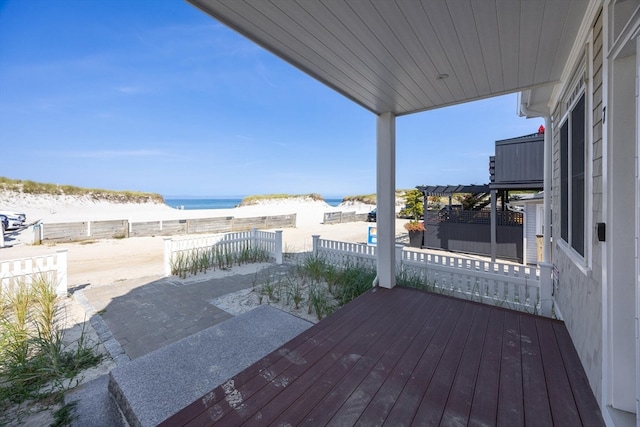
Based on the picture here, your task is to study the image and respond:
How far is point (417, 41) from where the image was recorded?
193 cm

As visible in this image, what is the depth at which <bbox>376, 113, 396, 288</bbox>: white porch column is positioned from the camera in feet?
11.5

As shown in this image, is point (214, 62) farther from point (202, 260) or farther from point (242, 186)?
point (242, 186)

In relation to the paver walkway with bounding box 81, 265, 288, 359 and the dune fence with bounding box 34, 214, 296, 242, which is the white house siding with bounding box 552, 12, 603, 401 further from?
the dune fence with bounding box 34, 214, 296, 242

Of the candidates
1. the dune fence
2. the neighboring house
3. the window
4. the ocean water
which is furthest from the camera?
the ocean water

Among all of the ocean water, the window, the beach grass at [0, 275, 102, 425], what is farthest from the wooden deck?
the ocean water

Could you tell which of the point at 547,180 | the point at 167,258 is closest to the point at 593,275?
the point at 547,180

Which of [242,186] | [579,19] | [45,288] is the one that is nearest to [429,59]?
[579,19]

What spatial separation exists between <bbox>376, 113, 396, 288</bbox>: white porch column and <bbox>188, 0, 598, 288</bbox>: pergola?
51 cm

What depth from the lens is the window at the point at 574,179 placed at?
2.12 metres

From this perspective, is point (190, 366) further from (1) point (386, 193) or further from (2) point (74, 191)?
(2) point (74, 191)

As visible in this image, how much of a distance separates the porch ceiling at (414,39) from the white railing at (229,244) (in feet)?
16.0

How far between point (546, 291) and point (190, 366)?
4.06 meters

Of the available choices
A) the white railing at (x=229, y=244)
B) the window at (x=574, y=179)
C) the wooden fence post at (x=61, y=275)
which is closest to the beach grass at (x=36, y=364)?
the wooden fence post at (x=61, y=275)

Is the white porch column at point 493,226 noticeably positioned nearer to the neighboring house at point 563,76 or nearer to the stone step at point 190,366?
the neighboring house at point 563,76
